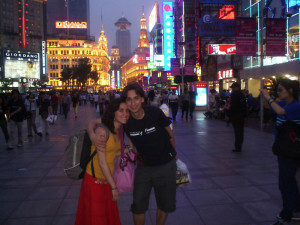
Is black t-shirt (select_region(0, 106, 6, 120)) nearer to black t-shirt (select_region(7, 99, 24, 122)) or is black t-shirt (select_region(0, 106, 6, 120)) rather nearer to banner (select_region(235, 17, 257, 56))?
black t-shirt (select_region(7, 99, 24, 122))

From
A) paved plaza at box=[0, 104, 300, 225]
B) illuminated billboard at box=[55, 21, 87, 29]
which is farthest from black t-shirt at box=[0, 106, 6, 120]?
illuminated billboard at box=[55, 21, 87, 29]

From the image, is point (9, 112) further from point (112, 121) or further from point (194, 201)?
point (112, 121)

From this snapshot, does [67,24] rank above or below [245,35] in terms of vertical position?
above

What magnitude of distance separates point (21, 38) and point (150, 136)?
10957cm

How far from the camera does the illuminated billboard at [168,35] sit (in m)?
55.8

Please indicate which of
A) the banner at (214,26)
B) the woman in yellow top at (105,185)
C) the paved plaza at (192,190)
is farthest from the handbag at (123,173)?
the banner at (214,26)

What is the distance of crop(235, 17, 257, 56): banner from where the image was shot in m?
14.2

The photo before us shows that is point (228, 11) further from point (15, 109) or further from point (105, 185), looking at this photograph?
point (105, 185)

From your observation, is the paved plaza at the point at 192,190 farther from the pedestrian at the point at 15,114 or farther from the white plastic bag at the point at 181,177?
the white plastic bag at the point at 181,177

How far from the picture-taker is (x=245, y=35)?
14242 millimetres

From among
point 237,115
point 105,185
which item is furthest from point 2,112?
point 105,185

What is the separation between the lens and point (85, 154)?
2982mm

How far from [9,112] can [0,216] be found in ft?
19.8

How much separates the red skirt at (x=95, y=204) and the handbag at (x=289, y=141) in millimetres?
2117
